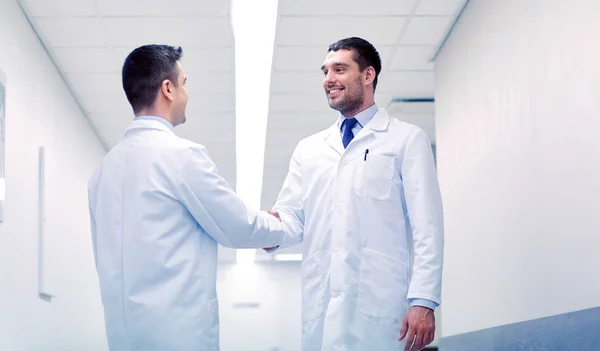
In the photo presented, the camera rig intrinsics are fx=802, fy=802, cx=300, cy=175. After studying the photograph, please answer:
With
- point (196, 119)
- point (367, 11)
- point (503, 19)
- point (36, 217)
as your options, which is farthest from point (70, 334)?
point (503, 19)

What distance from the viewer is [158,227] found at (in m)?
2.41

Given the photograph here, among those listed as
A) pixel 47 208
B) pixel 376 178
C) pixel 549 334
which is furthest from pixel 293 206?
pixel 47 208

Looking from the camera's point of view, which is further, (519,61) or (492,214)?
(492,214)

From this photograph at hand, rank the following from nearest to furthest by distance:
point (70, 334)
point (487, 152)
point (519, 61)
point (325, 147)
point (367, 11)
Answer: point (325, 147)
point (519, 61)
point (487, 152)
point (367, 11)
point (70, 334)

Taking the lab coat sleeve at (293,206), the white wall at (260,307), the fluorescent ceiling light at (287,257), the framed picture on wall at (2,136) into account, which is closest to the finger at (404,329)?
the lab coat sleeve at (293,206)

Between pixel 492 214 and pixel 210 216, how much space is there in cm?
239

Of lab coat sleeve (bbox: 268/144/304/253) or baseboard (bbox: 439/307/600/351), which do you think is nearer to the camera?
baseboard (bbox: 439/307/600/351)

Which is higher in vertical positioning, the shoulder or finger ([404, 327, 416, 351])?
the shoulder

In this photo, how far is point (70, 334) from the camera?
254 inches

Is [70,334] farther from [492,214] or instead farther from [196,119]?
[492,214]

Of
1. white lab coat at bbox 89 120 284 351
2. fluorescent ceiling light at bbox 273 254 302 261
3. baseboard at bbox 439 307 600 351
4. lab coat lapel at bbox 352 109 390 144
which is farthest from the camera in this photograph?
fluorescent ceiling light at bbox 273 254 302 261

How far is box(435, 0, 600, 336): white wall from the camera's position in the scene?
3.16 m

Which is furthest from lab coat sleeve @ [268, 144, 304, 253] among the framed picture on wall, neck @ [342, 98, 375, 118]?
the framed picture on wall

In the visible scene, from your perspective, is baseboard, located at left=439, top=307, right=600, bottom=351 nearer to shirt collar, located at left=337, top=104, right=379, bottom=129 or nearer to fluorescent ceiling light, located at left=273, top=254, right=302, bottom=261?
shirt collar, located at left=337, top=104, right=379, bottom=129
